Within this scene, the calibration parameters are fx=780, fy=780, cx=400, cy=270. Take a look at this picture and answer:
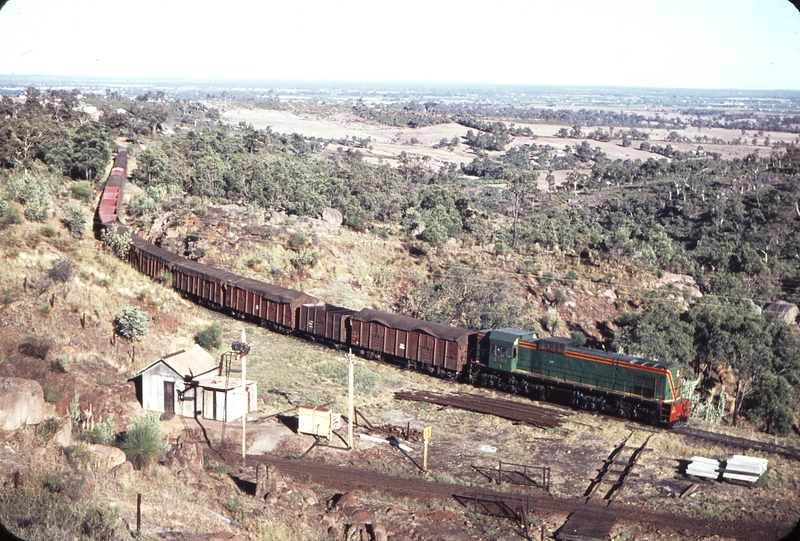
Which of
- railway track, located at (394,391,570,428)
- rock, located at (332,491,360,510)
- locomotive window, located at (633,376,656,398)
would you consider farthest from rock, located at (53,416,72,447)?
locomotive window, located at (633,376,656,398)

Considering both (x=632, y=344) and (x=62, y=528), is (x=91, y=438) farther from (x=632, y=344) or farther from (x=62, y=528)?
(x=632, y=344)

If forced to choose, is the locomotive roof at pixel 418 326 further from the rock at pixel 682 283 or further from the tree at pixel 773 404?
the rock at pixel 682 283

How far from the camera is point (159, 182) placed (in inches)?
2813

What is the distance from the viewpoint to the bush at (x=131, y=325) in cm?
3384

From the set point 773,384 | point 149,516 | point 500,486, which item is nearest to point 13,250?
point 149,516

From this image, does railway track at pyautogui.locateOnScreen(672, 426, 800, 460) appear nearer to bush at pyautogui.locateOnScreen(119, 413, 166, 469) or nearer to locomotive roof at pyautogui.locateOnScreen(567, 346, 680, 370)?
locomotive roof at pyautogui.locateOnScreen(567, 346, 680, 370)

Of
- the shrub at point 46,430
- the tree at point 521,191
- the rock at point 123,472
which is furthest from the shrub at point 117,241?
the tree at point 521,191

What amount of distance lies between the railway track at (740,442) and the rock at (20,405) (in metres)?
22.1

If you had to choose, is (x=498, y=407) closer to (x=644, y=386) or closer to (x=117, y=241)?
(x=644, y=386)

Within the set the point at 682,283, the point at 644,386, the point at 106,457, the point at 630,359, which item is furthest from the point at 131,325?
the point at 682,283

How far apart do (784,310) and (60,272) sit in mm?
47278

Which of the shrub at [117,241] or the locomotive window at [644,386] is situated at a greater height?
the shrub at [117,241]

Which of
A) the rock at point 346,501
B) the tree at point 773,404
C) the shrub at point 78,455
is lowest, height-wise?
the tree at point 773,404

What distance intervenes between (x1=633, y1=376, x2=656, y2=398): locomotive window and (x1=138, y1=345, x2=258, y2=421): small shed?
47.8ft
